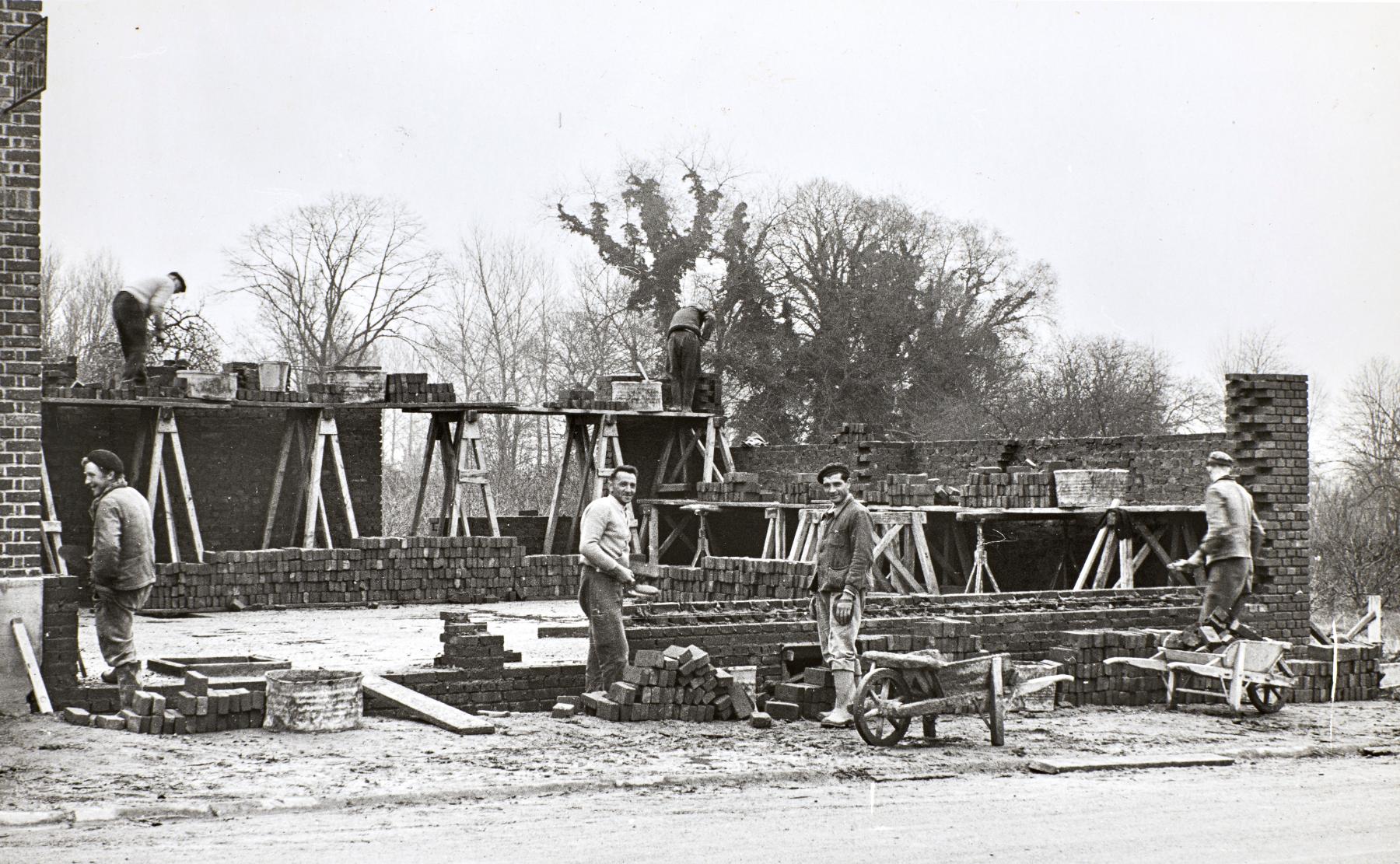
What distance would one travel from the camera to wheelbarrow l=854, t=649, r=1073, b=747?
8.88m

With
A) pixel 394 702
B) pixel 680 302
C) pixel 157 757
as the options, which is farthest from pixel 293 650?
pixel 680 302

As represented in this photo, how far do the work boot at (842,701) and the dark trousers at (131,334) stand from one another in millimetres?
13548

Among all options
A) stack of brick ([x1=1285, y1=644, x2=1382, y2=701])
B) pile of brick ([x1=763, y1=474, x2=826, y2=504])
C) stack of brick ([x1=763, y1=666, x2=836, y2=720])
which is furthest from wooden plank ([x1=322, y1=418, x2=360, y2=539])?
stack of brick ([x1=1285, y1=644, x2=1382, y2=701])

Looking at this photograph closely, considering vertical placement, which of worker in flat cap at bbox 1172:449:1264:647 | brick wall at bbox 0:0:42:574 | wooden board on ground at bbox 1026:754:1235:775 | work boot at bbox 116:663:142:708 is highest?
brick wall at bbox 0:0:42:574

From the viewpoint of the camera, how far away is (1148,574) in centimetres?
1944

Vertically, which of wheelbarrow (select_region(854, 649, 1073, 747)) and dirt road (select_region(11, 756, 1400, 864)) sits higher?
wheelbarrow (select_region(854, 649, 1073, 747))

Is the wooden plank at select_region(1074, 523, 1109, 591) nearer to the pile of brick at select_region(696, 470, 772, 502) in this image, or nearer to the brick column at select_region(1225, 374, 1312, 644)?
the brick column at select_region(1225, 374, 1312, 644)

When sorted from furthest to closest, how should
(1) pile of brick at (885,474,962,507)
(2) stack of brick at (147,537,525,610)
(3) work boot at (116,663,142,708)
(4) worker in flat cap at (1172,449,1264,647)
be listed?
(1) pile of brick at (885,474,962,507) < (2) stack of brick at (147,537,525,610) < (4) worker in flat cap at (1172,449,1264,647) < (3) work boot at (116,663,142,708)

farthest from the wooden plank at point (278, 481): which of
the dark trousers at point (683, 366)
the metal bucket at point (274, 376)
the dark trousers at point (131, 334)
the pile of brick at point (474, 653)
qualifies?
the pile of brick at point (474, 653)

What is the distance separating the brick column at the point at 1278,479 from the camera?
14203mm

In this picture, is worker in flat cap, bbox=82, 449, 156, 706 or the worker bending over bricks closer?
worker in flat cap, bbox=82, 449, 156, 706

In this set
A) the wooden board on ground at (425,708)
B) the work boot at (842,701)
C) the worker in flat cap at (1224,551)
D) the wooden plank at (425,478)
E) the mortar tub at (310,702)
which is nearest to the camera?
the mortar tub at (310,702)

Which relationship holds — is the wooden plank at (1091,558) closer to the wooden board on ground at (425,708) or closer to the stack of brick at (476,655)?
the stack of brick at (476,655)

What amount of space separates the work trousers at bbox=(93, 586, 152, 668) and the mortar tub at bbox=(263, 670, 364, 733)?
129 cm
